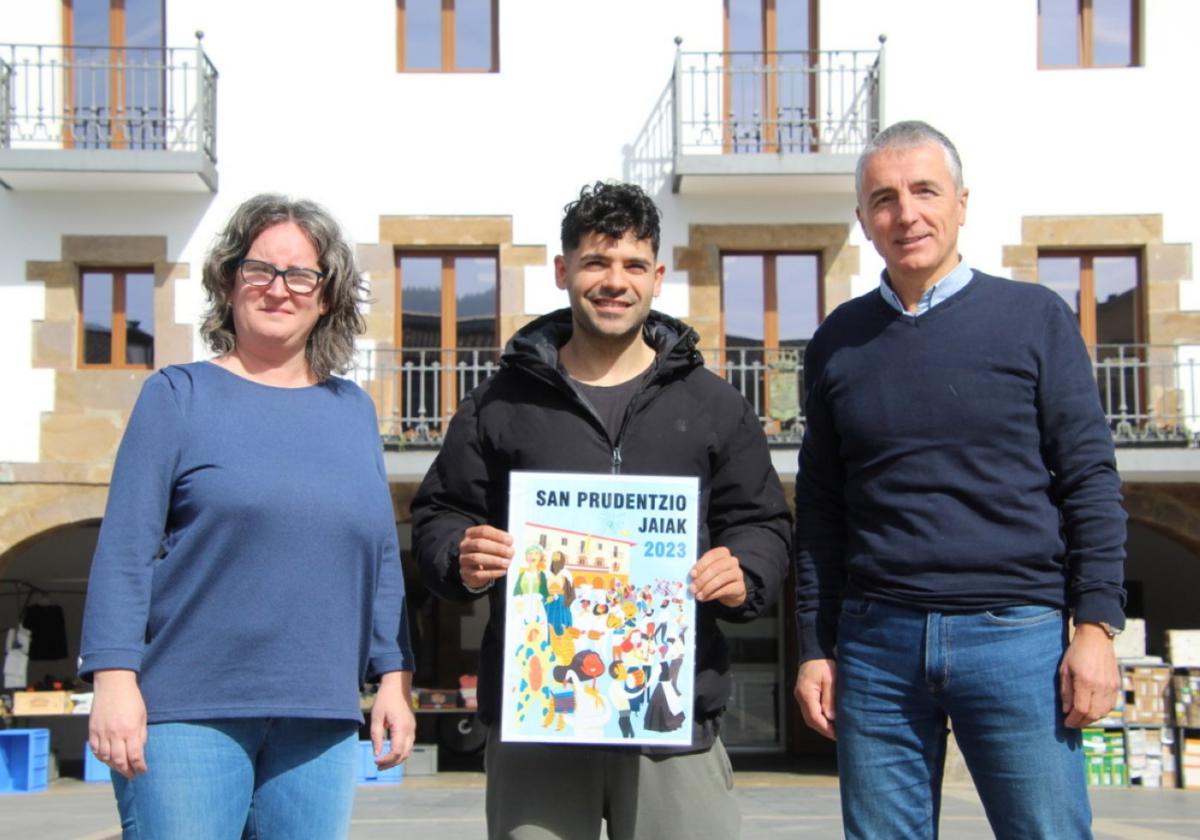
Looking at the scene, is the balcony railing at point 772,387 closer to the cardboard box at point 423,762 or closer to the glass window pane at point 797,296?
the glass window pane at point 797,296

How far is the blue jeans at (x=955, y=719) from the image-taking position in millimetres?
2814

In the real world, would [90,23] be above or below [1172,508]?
above

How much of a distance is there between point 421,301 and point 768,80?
3425 millimetres

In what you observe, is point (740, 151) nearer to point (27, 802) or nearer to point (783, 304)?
point (783, 304)

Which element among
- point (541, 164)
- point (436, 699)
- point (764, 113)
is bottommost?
point (436, 699)

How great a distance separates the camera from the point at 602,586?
9.52 feet

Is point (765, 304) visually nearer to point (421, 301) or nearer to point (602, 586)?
point (421, 301)

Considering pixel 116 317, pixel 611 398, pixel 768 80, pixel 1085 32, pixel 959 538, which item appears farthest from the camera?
pixel 1085 32

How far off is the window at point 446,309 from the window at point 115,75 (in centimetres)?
232

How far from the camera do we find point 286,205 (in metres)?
3.02

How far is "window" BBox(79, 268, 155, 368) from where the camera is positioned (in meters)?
12.8

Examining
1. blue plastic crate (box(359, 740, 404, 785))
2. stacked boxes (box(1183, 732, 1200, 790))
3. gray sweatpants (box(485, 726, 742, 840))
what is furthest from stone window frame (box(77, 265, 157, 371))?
gray sweatpants (box(485, 726, 742, 840))

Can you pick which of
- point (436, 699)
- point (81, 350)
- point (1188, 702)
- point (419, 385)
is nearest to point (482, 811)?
point (436, 699)

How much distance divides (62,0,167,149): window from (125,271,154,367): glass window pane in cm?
112
